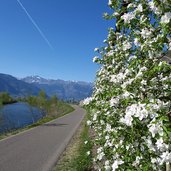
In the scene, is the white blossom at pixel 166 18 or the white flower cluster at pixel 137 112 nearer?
the white flower cluster at pixel 137 112

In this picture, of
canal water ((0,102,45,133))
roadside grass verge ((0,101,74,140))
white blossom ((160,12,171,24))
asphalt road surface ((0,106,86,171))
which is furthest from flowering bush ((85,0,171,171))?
canal water ((0,102,45,133))

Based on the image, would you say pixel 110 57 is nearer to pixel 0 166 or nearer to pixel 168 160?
pixel 168 160

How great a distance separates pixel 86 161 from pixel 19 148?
5.69 metres

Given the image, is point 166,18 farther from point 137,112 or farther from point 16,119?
point 16,119

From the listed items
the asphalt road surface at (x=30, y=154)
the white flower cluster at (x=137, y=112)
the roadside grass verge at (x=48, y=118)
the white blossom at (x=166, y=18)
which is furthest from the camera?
the roadside grass verge at (x=48, y=118)

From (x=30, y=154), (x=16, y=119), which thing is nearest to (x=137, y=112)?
(x=30, y=154)

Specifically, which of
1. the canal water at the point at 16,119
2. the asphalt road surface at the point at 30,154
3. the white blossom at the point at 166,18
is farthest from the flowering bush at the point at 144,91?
the canal water at the point at 16,119

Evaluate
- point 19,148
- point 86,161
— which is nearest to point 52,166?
Result: point 86,161

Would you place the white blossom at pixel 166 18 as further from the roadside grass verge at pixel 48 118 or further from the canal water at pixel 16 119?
the canal water at pixel 16 119

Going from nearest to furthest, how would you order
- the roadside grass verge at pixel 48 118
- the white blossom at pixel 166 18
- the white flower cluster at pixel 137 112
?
the white flower cluster at pixel 137 112 → the white blossom at pixel 166 18 → the roadside grass verge at pixel 48 118

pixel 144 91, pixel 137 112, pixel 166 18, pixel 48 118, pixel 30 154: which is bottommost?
pixel 30 154

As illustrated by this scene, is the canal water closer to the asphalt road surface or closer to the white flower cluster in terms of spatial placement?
the asphalt road surface

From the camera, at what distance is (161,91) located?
4.24 metres

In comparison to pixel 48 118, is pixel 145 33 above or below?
above
